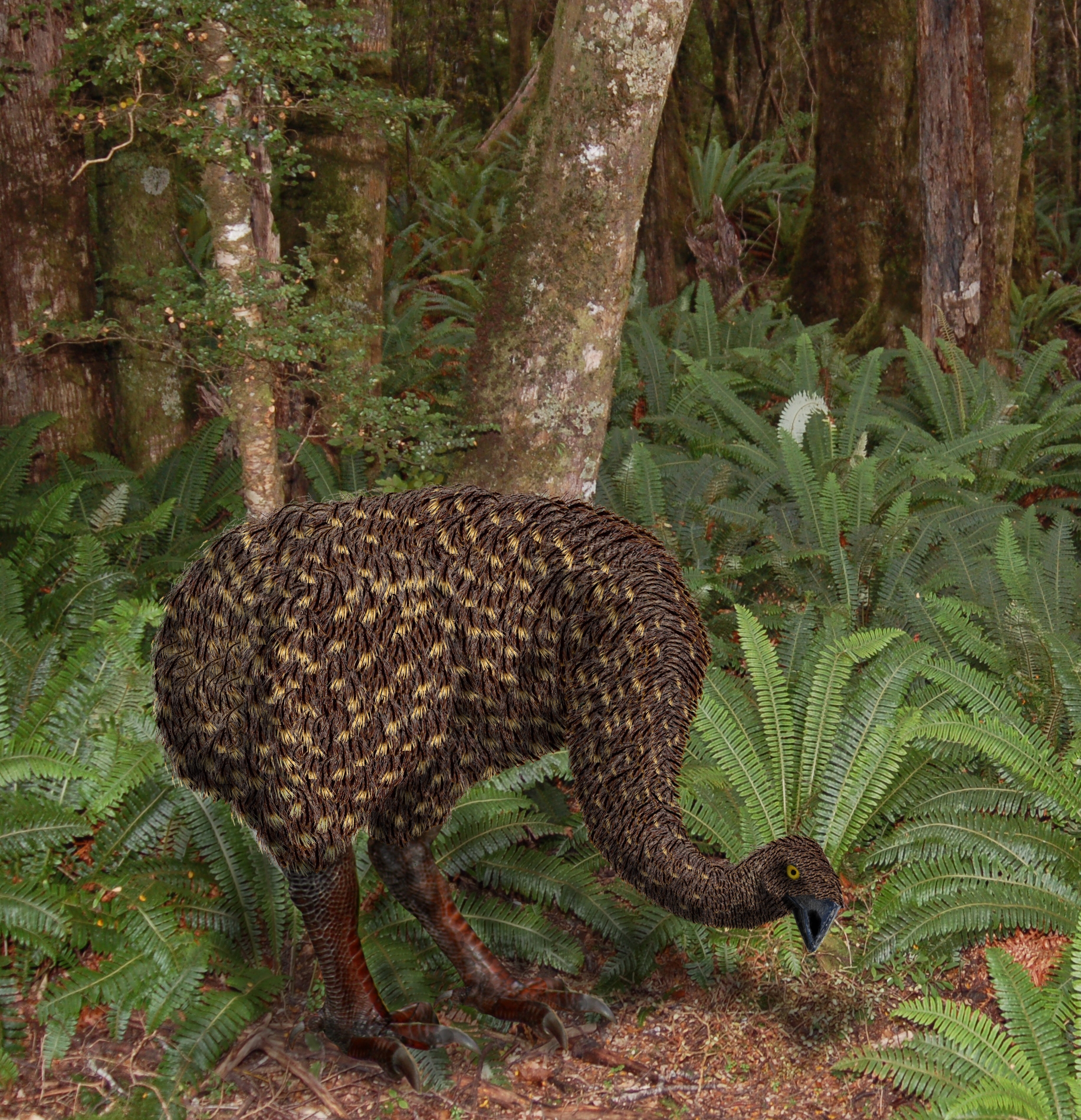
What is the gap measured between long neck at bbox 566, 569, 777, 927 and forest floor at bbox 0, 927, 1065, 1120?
0.95 metres

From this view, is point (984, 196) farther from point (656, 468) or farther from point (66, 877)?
point (66, 877)

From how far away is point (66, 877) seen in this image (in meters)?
3.29

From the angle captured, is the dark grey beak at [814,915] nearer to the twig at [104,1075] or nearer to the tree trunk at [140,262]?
the twig at [104,1075]

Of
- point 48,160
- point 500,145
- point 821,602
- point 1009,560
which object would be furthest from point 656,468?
point 500,145

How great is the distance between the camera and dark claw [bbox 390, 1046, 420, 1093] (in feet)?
8.54

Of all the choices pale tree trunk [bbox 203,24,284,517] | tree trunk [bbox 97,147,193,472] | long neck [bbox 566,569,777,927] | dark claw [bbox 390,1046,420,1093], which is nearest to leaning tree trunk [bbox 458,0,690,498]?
pale tree trunk [bbox 203,24,284,517]

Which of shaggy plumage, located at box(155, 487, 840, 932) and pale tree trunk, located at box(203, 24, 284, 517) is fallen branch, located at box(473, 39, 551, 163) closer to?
pale tree trunk, located at box(203, 24, 284, 517)

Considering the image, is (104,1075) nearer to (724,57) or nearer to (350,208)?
(350,208)

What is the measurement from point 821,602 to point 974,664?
744 millimetres

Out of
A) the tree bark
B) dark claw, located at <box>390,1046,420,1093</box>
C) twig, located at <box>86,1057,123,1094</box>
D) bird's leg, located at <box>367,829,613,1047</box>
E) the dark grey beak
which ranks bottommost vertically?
twig, located at <box>86,1057,123,1094</box>

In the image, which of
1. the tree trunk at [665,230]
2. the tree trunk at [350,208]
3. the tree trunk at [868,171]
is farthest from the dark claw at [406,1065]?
the tree trunk at [665,230]

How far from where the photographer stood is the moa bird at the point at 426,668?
2160 mm

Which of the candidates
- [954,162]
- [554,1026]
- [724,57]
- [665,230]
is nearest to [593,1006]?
[554,1026]

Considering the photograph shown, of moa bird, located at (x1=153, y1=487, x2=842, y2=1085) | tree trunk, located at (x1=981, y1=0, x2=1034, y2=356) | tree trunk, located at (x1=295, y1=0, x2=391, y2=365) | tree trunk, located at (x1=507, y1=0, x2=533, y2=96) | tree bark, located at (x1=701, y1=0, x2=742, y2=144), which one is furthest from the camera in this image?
tree bark, located at (x1=701, y1=0, x2=742, y2=144)
